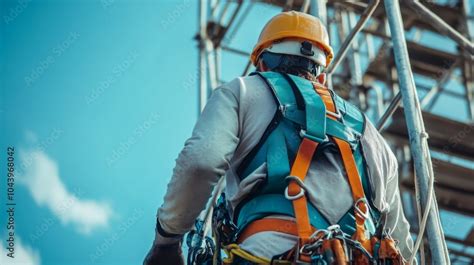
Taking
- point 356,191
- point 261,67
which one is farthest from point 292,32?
point 356,191

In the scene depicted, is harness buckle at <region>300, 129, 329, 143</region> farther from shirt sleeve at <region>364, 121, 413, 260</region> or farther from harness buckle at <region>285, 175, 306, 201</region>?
shirt sleeve at <region>364, 121, 413, 260</region>

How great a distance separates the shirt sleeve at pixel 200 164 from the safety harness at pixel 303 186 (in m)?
0.14

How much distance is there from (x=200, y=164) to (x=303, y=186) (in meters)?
0.39

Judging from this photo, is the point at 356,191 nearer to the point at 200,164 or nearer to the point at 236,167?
the point at 236,167

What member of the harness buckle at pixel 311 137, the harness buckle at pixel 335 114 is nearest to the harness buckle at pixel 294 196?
the harness buckle at pixel 311 137

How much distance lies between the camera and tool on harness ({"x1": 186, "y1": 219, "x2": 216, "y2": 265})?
10.5 feet

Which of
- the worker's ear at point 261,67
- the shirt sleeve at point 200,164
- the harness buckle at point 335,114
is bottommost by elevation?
the shirt sleeve at point 200,164

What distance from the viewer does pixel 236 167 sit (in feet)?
10.4

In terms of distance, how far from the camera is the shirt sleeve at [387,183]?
3.27 meters

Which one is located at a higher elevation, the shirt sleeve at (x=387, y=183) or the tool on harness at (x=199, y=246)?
the shirt sleeve at (x=387, y=183)

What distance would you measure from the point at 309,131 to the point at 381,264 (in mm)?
567

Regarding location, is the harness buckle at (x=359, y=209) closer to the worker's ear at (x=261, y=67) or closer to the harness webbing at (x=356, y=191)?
the harness webbing at (x=356, y=191)

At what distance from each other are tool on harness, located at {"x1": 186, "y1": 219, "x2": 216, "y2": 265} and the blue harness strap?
6.8 inches

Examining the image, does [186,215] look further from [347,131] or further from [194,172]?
[347,131]
